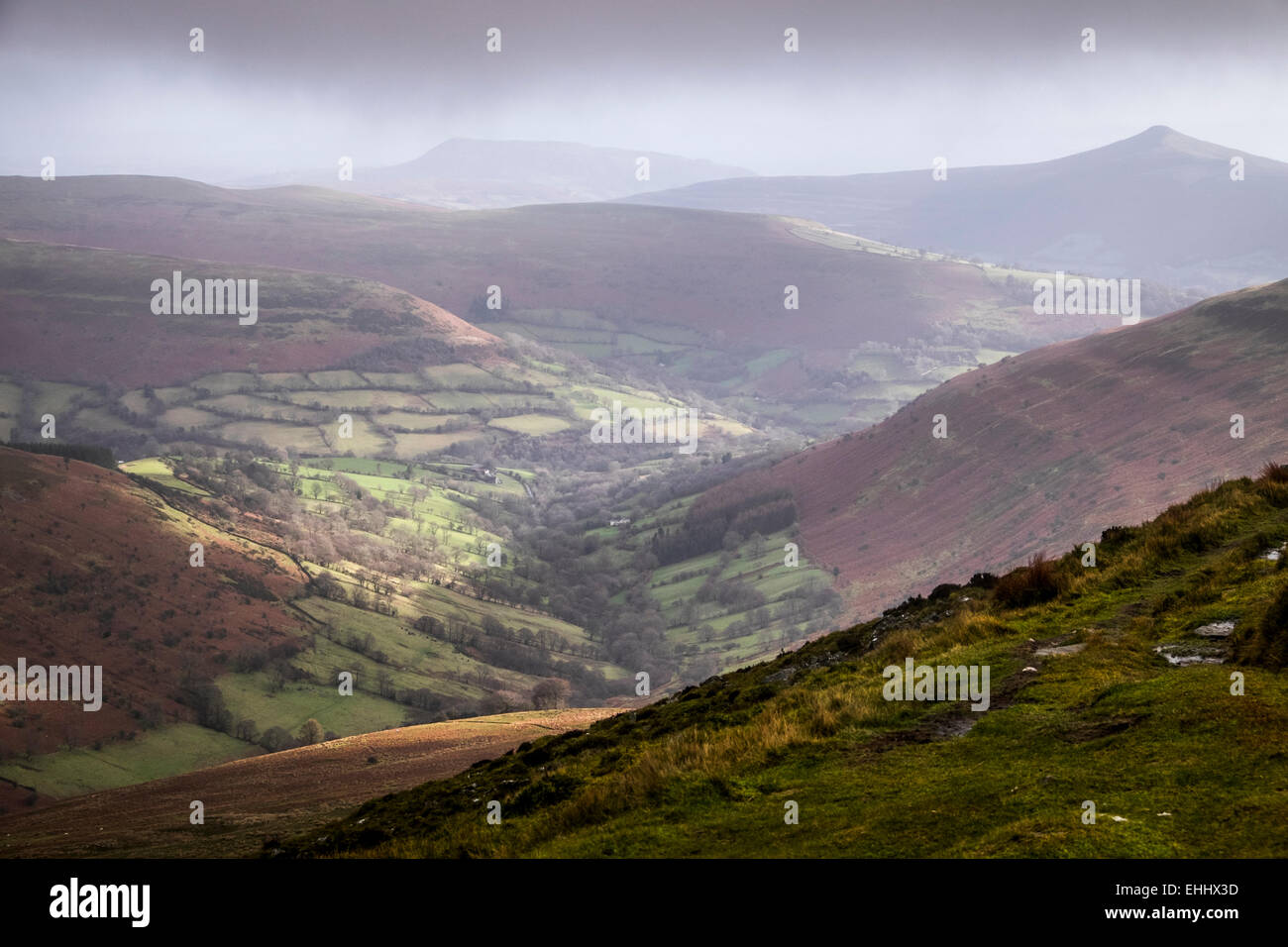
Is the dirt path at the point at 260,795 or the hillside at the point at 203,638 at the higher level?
the dirt path at the point at 260,795

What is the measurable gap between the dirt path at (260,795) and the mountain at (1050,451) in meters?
54.8

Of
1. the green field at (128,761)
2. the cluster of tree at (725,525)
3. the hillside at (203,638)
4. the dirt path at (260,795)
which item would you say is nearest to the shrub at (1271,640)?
the dirt path at (260,795)

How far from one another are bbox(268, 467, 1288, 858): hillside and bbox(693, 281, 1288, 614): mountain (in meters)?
57.3

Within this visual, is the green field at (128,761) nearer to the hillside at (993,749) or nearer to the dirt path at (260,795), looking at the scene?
the dirt path at (260,795)

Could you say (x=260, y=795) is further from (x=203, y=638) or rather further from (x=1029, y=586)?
(x=203, y=638)

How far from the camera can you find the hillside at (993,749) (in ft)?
28.0

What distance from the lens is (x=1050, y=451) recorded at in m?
90.5

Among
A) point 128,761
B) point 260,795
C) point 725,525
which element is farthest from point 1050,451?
point 260,795

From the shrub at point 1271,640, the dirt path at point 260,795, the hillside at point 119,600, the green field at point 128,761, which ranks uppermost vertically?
the shrub at point 1271,640

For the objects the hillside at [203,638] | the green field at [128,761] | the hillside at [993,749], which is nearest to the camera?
the hillside at [993,749]

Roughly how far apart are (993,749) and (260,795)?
1900 cm

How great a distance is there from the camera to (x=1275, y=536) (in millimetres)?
15617

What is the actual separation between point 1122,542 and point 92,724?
59001 millimetres
